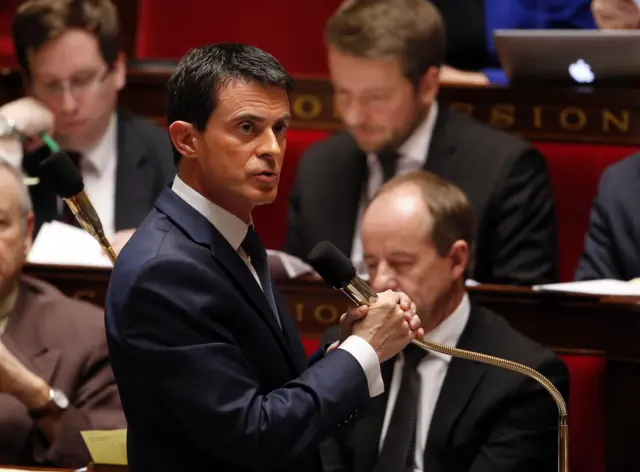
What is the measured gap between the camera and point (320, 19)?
9.12 feet

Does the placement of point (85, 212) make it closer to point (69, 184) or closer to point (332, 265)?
point (69, 184)

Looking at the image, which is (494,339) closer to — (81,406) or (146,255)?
(81,406)

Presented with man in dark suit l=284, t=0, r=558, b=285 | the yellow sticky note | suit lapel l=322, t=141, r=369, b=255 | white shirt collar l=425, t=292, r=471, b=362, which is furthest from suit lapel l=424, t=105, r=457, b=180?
the yellow sticky note

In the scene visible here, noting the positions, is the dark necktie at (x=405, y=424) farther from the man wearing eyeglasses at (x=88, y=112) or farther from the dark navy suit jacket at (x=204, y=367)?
the man wearing eyeglasses at (x=88, y=112)

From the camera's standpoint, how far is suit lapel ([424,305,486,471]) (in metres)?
1.63

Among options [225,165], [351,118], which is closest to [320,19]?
[351,118]

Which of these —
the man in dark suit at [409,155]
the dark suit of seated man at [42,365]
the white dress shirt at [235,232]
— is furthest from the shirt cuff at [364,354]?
the man in dark suit at [409,155]

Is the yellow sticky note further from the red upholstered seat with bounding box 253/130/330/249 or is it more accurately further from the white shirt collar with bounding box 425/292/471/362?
the red upholstered seat with bounding box 253/130/330/249

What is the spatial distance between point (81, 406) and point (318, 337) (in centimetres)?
40

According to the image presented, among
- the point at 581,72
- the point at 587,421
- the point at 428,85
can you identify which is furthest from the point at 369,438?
the point at 581,72

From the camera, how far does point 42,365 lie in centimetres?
177

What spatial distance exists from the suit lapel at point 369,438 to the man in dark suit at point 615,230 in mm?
578

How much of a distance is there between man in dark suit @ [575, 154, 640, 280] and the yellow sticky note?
93 cm

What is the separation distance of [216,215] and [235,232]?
3 cm
